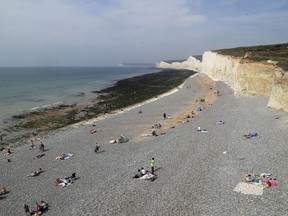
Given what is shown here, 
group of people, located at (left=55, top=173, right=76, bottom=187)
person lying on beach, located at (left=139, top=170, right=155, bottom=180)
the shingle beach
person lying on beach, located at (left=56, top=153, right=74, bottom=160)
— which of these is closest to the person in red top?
the shingle beach

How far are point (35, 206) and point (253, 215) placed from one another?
1094 cm

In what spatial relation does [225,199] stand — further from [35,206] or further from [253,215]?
[35,206]

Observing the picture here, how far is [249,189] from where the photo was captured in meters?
15.2

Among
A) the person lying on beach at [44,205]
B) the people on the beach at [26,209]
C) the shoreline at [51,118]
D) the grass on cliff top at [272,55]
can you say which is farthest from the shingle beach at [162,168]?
the grass on cliff top at [272,55]

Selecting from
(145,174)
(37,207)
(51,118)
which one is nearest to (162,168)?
(145,174)

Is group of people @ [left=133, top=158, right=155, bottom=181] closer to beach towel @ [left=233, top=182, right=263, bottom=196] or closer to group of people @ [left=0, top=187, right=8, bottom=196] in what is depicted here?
beach towel @ [left=233, top=182, right=263, bottom=196]

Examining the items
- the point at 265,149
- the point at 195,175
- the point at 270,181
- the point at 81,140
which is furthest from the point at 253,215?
the point at 81,140

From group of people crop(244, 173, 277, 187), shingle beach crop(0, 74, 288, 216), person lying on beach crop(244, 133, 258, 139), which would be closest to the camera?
shingle beach crop(0, 74, 288, 216)

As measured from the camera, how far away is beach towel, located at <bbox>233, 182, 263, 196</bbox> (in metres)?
14.9

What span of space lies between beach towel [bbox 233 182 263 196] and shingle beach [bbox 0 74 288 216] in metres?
0.35

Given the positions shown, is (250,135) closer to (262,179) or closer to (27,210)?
(262,179)

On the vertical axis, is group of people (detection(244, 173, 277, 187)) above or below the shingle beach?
above

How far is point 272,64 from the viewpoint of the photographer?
37250 mm

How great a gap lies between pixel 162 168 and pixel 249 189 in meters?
5.81
